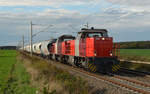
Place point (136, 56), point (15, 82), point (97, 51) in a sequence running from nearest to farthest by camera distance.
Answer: point (15, 82), point (97, 51), point (136, 56)

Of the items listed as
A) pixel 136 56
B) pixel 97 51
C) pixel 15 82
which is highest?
pixel 97 51

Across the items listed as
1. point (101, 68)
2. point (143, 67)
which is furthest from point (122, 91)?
point (143, 67)

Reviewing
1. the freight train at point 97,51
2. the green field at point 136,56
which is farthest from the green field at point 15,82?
the green field at point 136,56

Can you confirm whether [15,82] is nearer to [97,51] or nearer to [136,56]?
[97,51]

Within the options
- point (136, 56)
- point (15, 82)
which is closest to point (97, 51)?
point (15, 82)

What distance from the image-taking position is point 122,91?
962 centimetres

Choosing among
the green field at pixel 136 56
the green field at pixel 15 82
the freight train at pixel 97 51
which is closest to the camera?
the green field at pixel 15 82

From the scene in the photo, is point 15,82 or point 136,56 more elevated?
point 136,56

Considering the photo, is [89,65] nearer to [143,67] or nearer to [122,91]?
[122,91]

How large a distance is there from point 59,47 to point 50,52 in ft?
26.7

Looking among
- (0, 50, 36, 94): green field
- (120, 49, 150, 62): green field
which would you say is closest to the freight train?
(0, 50, 36, 94): green field

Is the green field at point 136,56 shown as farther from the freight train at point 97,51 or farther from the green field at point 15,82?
the green field at point 15,82

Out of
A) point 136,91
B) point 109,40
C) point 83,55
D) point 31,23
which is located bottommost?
point 136,91

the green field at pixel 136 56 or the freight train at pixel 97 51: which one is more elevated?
the freight train at pixel 97 51
